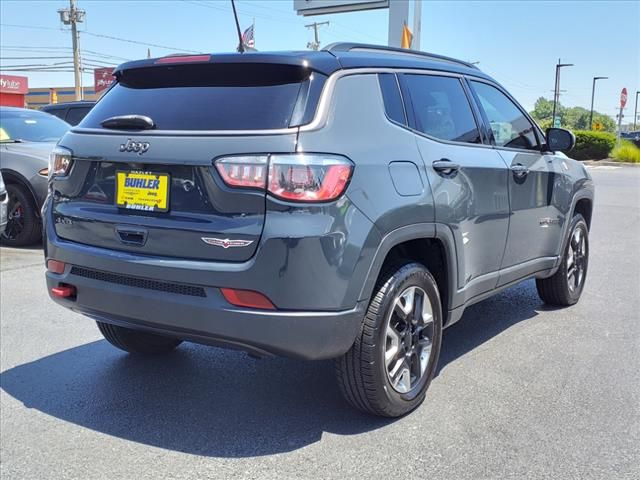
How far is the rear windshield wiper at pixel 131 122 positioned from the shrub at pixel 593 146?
32657mm

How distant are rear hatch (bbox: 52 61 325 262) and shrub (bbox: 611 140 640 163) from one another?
31.4 metres

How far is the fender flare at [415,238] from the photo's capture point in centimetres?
303

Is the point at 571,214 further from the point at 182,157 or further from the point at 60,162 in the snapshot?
the point at 60,162

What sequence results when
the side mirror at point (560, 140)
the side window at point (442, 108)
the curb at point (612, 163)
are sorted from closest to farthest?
1. the side window at point (442, 108)
2. the side mirror at point (560, 140)
3. the curb at point (612, 163)

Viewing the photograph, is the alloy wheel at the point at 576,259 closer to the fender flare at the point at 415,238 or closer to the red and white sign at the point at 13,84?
the fender flare at the point at 415,238

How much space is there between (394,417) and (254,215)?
4.53 ft

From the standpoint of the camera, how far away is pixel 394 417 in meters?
3.44

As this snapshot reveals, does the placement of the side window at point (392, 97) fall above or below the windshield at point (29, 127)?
above

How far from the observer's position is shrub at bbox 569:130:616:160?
32.9m

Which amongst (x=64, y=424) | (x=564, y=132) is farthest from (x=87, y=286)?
(x=564, y=132)

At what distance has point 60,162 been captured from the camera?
3461 millimetres

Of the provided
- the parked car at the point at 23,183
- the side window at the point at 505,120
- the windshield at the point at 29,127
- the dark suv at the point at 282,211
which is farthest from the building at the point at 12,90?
the dark suv at the point at 282,211

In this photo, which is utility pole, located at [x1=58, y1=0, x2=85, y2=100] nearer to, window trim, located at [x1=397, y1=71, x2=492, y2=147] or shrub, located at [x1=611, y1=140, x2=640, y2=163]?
shrub, located at [x1=611, y1=140, x2=640, y2=163]

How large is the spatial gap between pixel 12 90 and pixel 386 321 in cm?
3789
